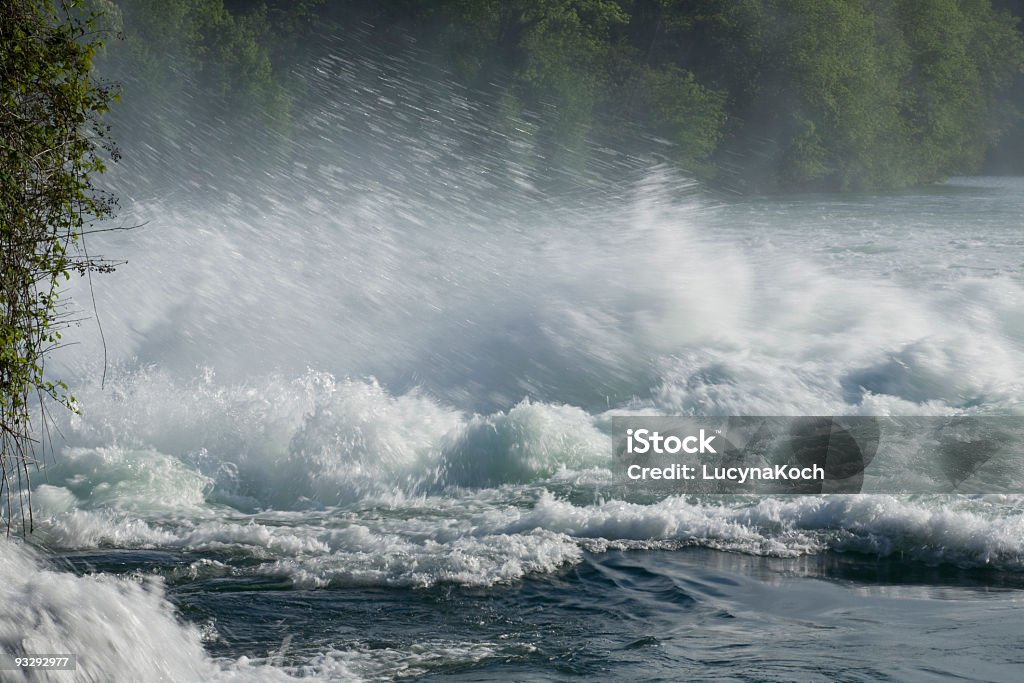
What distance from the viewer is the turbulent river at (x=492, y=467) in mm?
7492

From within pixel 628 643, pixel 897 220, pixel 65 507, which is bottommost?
pixel 65 507

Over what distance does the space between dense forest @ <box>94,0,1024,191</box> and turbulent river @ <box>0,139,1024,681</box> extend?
12225mm

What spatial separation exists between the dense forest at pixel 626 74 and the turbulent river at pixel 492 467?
1223 centimetres

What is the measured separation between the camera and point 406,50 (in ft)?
130

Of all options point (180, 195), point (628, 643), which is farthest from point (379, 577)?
point (180, 195)

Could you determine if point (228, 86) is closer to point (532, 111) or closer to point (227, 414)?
point (532, 111)

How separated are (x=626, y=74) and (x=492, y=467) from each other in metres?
30.0

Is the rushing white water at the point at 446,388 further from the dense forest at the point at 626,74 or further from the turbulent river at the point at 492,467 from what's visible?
the dense forest at the point at 626,74

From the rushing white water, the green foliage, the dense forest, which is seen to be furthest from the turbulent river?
the dense forest

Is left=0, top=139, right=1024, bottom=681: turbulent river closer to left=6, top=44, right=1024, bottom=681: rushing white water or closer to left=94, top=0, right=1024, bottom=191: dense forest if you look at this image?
left=6, top=44, right=1024, bottom=681: rushing white water

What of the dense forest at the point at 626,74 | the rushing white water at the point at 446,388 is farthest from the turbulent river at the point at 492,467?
the dense forest at the point at 626,74

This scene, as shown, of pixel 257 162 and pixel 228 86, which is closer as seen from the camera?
pixel 257 162

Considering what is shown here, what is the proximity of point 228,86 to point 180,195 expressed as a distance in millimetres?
9490

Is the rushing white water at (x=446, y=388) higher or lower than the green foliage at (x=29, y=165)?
lower
